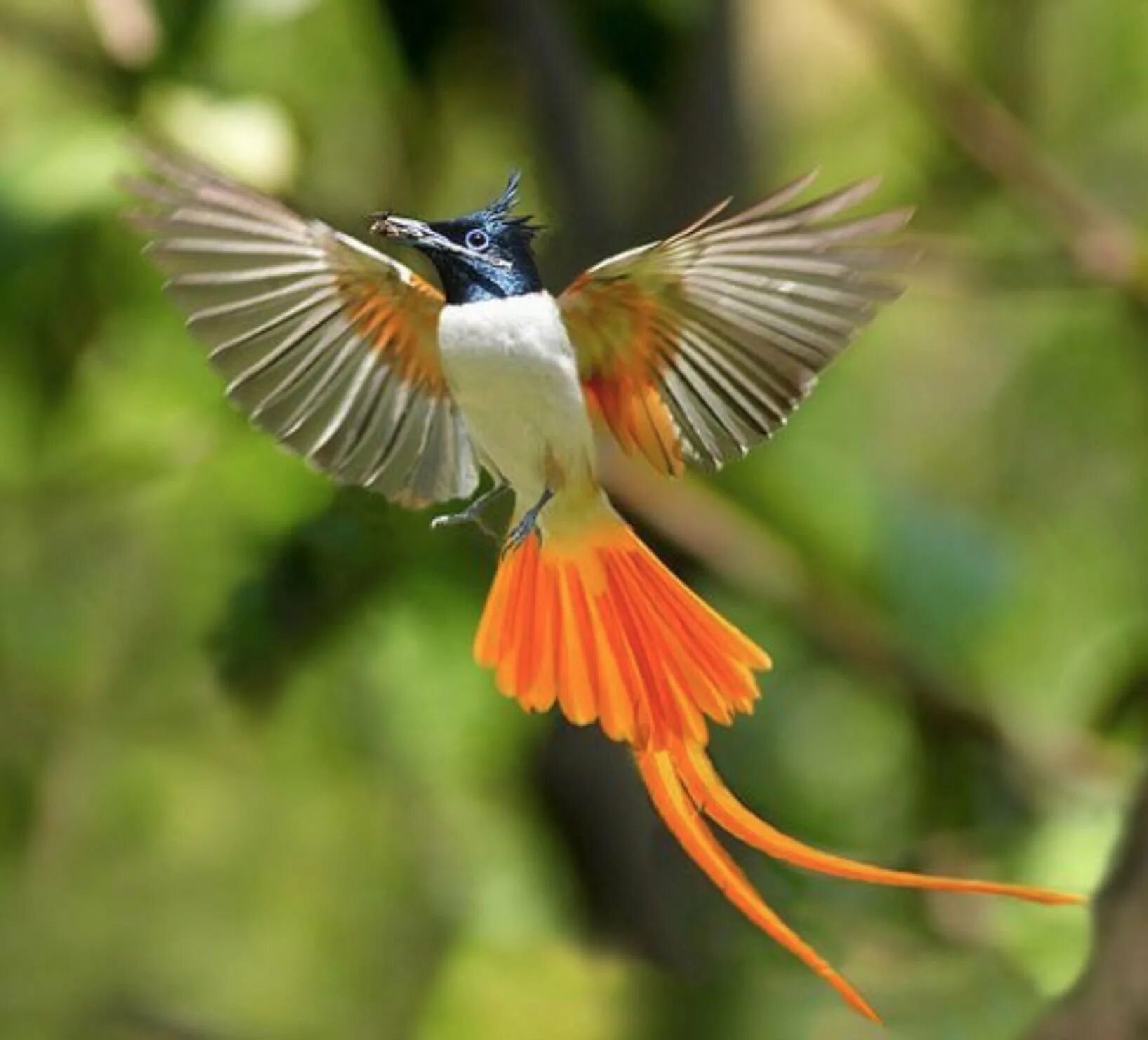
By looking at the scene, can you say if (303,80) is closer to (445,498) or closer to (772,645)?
(772,645)

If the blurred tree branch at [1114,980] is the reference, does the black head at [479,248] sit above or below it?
above

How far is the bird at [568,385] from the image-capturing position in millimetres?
302

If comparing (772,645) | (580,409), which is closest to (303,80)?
(772,645)

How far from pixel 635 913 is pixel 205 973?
581 millimetres

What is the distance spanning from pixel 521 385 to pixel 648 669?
0.18 ft

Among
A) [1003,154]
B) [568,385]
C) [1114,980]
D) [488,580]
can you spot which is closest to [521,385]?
[568,385]

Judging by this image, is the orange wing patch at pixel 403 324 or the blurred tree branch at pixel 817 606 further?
the blurred tree branch at pixel 817 606

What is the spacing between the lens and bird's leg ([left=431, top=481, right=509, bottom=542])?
34 centimetres

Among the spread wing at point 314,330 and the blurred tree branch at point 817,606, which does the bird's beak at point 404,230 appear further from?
the blurred tree branch at point 817,606

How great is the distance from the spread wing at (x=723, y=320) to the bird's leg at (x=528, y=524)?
0.01 meters

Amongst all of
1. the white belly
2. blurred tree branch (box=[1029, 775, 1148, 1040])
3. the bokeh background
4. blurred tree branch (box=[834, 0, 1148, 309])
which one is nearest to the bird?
the white belly

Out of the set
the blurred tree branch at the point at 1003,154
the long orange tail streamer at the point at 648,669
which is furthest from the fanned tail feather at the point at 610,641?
the blurred tree branch at the point at 1003,154

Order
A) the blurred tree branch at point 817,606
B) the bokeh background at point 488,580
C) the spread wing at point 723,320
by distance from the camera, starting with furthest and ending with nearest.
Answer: the blurred tree branch at point 817,606
the bokeh background at point 488,580
the spread wing at point 723,320

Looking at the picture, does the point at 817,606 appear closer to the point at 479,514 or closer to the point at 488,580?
the point at 488,580
